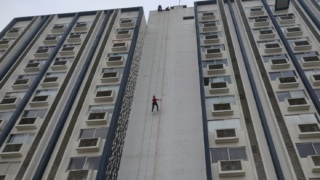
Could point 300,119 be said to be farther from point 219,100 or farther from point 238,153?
point 219,100

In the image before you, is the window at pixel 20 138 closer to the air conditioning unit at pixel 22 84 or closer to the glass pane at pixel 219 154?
the air conditioning unit at pixel 22 84

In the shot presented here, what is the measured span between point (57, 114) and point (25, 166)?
471 cm

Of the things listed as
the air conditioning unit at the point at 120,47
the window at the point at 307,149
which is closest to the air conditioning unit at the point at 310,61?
the window at the point at 307,149

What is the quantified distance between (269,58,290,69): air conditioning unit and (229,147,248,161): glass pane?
9093mm

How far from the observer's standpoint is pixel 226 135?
57.4 ft

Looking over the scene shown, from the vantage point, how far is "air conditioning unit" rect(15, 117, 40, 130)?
64.0 feet

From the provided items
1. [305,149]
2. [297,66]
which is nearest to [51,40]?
[297,66]

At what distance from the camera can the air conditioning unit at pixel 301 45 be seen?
23.7 meters

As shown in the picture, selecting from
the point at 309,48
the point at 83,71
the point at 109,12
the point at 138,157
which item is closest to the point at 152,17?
the point at 109,12

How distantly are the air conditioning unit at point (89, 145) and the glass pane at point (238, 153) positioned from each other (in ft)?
29.5

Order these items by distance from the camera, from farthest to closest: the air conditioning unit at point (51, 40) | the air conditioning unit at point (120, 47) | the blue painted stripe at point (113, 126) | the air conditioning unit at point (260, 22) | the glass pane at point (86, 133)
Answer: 1. the air conditioning unit at point (51, 40)
2. the air conditioning unit at point (260, 22)
3. the air conditioning unit at point (120, 47)
4. the glass pane at point (86, 133)
5. the blue painted stripe at point (113, 126)

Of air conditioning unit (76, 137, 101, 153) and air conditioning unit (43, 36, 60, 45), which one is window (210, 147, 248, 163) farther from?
air conditioning unit (43, 36, 60, 45)

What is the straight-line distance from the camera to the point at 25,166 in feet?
54.6

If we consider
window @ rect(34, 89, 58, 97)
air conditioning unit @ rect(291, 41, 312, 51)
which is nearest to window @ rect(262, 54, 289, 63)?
air conditioning unit @ rect(291, 41, 312, 51)
